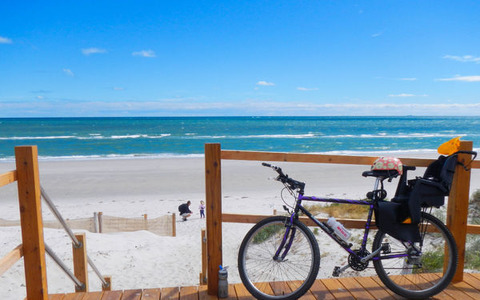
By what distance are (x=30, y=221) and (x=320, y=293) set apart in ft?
8.27

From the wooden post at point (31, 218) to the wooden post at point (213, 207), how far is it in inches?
52.9

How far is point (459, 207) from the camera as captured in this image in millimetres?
3512

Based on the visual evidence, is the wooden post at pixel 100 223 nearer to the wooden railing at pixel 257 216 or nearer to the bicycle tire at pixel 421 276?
the wooden railing at pixel 257 216

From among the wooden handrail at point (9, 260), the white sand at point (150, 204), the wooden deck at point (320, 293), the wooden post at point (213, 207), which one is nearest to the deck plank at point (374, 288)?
the wooden deck at point (320, 293)

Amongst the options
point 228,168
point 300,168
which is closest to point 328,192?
point 300,168

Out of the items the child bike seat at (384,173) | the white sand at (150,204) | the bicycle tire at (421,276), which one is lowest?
the white sand at (150,204)

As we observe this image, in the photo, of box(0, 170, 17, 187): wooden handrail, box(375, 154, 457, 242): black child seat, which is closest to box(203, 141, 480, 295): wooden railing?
box(375, 154, 457, 242): black child seat

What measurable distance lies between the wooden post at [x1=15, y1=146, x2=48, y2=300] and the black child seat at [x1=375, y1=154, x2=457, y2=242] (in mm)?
2799

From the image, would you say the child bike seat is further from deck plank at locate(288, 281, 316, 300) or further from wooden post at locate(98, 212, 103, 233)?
wooden post at locate(98, 212, 103, 233)

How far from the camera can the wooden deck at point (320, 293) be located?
10.7ft

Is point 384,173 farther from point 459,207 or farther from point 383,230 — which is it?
point 459,207

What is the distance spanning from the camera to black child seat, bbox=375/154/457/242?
122 inches

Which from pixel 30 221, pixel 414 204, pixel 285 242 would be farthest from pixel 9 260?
pixel 414 204

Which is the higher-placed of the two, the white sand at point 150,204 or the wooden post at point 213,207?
the wooden post at point 213,207
